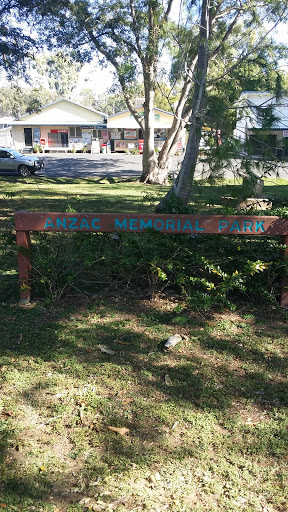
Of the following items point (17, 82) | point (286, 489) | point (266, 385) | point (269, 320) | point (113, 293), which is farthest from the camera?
point (17, 82)

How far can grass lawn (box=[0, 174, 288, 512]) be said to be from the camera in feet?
8.35

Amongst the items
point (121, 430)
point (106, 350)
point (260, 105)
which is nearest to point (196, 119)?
point (260, 105)

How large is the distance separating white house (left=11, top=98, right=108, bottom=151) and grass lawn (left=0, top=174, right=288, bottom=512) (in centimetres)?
4570

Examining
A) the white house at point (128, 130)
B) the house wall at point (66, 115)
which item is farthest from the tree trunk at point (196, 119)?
the house wall at point (66, 115)

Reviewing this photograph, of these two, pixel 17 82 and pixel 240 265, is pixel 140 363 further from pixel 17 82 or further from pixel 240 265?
pixel 17 82

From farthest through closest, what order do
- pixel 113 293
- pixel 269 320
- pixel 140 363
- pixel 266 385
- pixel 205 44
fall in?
pixel 205 44
pixel 113 293
pixel 269 320
pixel 140 363
pixel 266 385

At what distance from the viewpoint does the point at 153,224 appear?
184 inches

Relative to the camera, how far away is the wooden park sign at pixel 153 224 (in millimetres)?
4633

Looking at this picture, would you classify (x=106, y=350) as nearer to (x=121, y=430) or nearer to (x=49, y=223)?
(x=121, y=430)

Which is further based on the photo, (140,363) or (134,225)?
(134,225)

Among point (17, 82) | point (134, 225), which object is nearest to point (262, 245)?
point (134, 225)

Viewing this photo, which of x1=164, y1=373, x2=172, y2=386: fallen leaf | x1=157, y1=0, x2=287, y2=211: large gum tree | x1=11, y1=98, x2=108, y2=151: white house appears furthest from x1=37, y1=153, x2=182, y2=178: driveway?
x1=164, y1=373, x2=172, y2=386: fallen leaf

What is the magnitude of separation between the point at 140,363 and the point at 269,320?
1.52 meters

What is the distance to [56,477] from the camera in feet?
8.63
